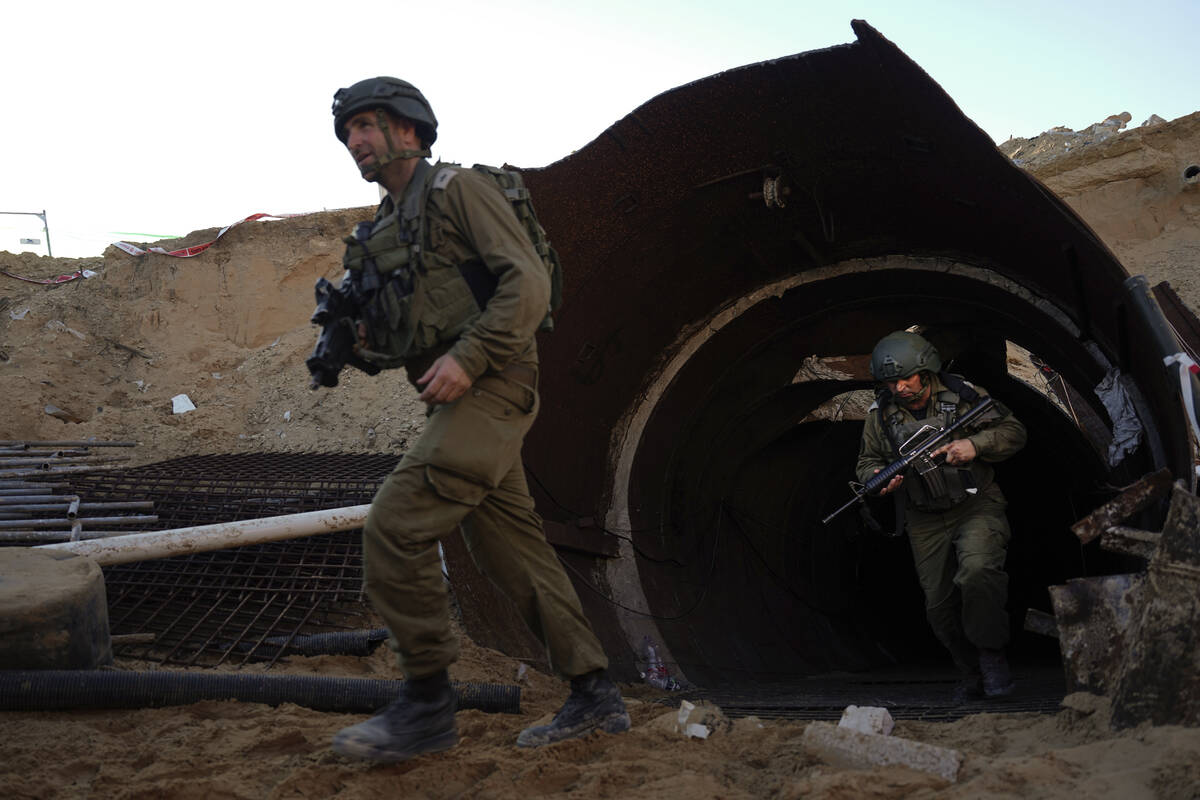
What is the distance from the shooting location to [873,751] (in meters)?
2.50

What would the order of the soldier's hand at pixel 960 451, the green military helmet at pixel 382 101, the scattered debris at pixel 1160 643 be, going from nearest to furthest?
the scattered debris at pixel 1160 643 → the green military helmet at pixel 382 101 → the soldier's hand at pixel 960 451

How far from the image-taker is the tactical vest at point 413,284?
296 centimetres

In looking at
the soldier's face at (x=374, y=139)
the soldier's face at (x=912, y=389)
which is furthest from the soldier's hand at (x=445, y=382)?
the soldier's face at (x=912, y=389)

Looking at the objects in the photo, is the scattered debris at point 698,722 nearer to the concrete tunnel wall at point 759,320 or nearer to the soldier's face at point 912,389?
the concrete tunnel wall at point 759,320

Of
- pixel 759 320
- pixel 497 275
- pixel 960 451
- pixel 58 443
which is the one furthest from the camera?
pixel 58 443

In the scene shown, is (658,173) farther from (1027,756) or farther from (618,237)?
(1027,756)

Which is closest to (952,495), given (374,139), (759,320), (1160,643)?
(759,320)

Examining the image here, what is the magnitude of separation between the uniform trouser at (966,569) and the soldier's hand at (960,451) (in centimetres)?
25

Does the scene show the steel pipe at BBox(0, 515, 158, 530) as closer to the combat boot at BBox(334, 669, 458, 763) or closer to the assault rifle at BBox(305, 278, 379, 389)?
the assault rifle at BBox(305, 278, 379, 389)

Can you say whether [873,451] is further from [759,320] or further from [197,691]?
[197,691]

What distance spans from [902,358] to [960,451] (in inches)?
22.8

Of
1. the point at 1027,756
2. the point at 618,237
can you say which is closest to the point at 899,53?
the point at 618,237

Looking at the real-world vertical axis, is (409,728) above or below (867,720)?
above

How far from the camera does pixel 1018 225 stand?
462 centimetres
